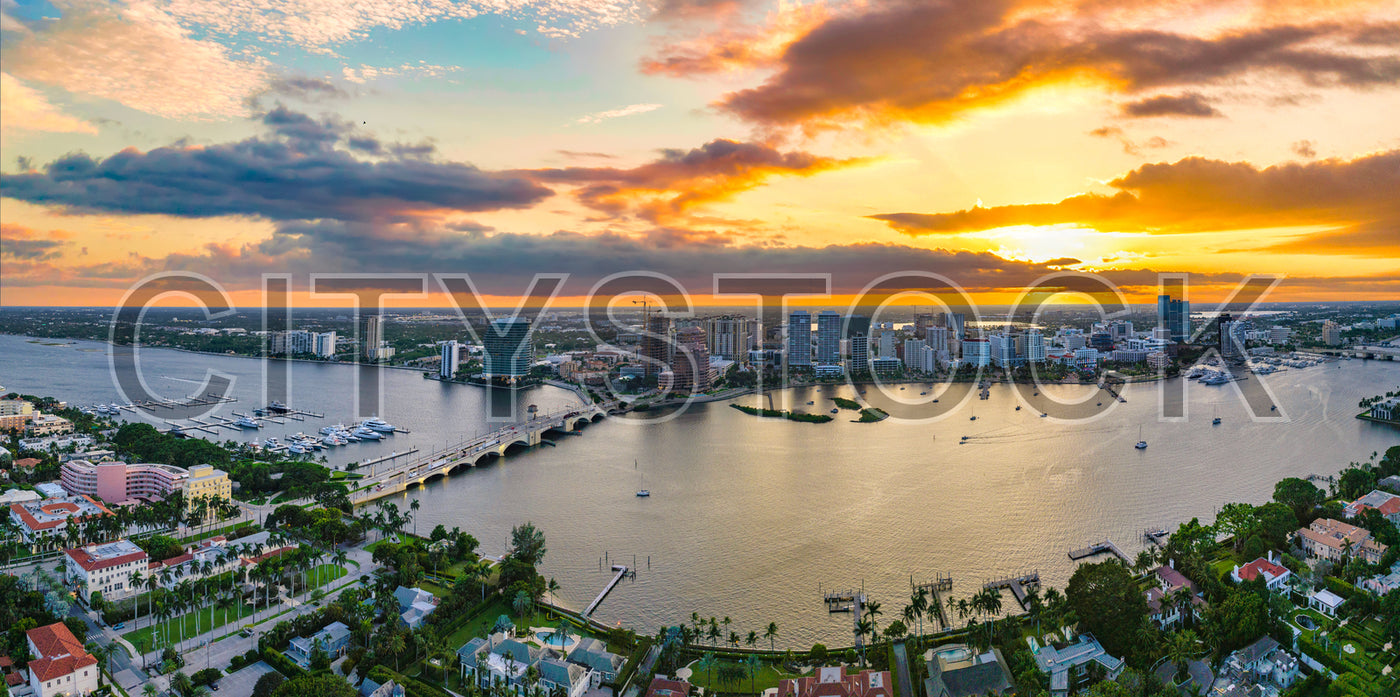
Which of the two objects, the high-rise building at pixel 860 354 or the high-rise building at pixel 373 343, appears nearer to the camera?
the high-rise building at pixel 860 354

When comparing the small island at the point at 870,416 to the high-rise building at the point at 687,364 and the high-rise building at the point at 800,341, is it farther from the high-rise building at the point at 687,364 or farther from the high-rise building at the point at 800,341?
the high-rise building at the point at 800,341

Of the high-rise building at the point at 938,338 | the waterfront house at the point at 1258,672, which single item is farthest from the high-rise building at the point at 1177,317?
the waterfront house at the point at 1258,672

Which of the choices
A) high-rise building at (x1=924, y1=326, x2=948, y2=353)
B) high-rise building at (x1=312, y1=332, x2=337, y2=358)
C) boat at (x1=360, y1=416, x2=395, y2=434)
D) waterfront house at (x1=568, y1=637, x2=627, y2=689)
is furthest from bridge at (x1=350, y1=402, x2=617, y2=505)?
high-rise building at (x1=312, y1=332, x2=337, y2=358)

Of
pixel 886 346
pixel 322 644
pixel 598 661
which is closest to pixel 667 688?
pixel 598 661

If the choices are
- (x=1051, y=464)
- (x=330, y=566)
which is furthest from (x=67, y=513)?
(x=1051, y=464)

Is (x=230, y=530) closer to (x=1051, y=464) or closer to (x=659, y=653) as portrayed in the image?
(x=659, y=653)

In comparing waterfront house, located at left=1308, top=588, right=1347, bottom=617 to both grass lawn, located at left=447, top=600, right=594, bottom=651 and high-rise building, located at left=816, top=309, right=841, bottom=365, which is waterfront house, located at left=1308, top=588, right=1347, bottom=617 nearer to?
grass lawn, located at left=447, top=600, right=594, bottom=651
